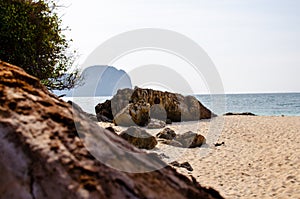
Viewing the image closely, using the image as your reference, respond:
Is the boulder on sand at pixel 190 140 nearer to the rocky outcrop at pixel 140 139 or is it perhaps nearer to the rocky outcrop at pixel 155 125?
the rocky outcrop at pixel 140 139

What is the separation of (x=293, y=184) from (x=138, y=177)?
261 inches

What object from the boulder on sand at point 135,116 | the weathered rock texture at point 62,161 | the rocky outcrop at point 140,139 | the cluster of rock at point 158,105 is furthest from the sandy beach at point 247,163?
the weathered rock texture at point 62,161

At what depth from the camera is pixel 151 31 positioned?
27.6 ft

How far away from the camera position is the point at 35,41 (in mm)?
15141

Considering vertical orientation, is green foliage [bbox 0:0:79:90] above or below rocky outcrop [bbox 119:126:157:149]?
above

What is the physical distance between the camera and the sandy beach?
24.6ft

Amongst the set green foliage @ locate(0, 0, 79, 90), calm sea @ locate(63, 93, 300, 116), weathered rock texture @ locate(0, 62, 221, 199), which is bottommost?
calm sea @ locate(63, 93, 300, 116)

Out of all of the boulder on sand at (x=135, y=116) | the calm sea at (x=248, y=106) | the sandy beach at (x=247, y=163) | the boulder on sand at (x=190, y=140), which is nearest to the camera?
the sandy beach at (x=247, y=163)

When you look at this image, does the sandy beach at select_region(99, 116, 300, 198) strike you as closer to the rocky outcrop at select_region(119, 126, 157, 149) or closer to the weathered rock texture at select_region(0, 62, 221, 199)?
the rocky outcrop at select_region(119, 126, 157, 149)

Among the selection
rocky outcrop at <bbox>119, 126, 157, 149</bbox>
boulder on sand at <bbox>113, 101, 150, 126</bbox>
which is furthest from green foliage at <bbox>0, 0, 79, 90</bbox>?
rocky outcrop at <bbox>119, 126, 157, 149</bbox>

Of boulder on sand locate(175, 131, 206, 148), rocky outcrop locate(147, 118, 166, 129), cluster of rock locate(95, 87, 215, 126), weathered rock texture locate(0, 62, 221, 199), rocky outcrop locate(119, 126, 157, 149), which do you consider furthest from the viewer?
cluster of rock locate(95, 87, 215, 126)

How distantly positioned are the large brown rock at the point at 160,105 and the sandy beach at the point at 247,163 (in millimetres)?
4363

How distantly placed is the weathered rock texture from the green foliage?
12.9 metres

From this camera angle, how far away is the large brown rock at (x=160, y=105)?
20188 mm
